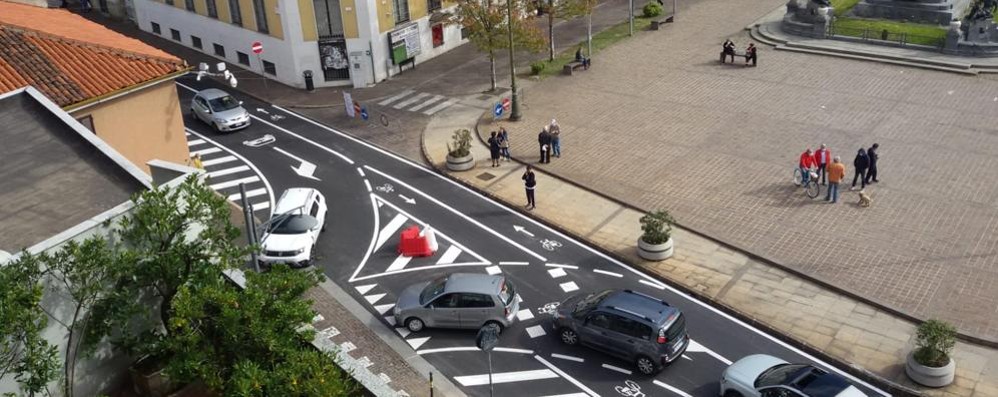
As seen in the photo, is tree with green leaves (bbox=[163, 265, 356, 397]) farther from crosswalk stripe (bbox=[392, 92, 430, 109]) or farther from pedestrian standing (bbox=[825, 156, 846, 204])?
crosswalk stripe (bbox=[392, 92, 430, 109])

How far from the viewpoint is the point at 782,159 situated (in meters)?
35.2

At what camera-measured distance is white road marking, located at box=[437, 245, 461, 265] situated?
29.1m

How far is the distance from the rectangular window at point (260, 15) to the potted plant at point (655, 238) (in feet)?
90.1

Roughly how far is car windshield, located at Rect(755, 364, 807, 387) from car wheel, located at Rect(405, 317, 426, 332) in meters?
9.36

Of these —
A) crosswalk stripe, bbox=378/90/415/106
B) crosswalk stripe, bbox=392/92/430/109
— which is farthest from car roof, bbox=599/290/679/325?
crosswalk stripe, bbox=378/90/415/106

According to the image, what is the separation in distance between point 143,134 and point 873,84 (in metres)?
33.4

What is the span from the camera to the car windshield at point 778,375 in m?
20.9

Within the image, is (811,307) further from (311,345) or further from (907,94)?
(907,94)

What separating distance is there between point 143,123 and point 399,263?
912 cm

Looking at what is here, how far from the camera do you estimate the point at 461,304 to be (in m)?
24.7

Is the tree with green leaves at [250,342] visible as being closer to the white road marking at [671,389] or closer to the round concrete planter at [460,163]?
the white road marking at [671,389]

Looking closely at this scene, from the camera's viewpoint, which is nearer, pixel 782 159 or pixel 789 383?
pixel 789 383

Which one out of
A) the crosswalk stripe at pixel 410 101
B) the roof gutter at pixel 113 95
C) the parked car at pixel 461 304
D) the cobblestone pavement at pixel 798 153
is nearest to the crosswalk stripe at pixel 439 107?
the crosswalk stripe at pixel 410 101

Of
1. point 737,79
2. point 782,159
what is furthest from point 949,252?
point 737,79
